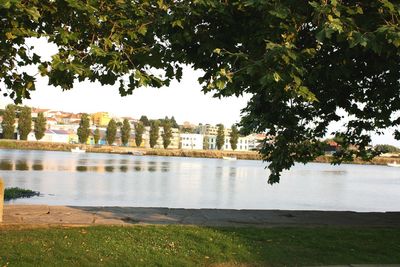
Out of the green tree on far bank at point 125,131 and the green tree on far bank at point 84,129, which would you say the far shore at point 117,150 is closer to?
the green tree on far bank at point 84,129

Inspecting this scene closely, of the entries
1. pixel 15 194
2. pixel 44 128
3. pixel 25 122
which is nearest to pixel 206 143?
pixel 44 128

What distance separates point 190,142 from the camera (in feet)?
632

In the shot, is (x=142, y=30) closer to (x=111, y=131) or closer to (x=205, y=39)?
(x=205, y=39)

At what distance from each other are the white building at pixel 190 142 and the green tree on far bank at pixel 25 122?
72.7 m

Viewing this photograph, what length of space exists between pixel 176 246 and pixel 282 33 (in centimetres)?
486

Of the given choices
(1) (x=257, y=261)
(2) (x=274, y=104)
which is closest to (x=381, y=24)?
(1) (x=257, y=261)

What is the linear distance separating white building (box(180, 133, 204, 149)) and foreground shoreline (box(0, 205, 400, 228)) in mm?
176235

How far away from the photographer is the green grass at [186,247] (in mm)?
7840

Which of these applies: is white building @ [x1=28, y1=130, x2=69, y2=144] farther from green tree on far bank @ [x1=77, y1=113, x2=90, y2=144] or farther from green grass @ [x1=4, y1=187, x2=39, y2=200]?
green grass @ [x1=4, y1=187, x2=39, y2=200]

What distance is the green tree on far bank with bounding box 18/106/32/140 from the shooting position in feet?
402

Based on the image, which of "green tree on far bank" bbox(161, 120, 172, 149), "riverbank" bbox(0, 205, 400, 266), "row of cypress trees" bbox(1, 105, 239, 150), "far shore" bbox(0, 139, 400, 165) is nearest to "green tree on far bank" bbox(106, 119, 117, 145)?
"row of cypress trees" bbox(1, 105, 239, 150)

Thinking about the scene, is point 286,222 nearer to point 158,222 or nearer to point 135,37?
point 158,222

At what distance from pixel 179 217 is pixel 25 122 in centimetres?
12019

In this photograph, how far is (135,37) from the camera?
597cm
